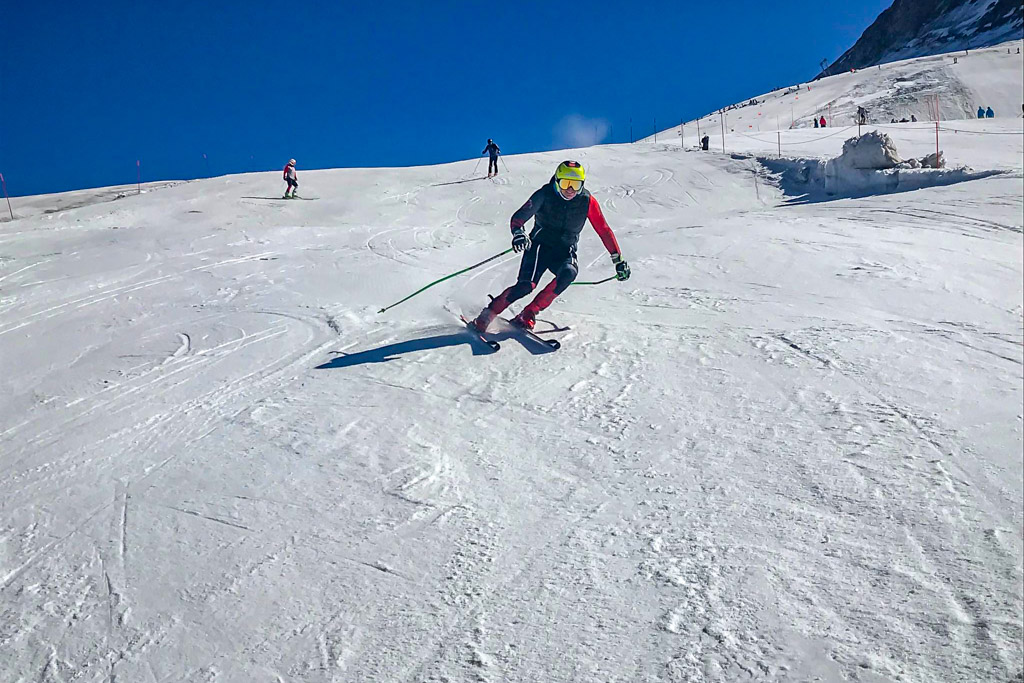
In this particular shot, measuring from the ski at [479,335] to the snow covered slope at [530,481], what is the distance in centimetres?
20

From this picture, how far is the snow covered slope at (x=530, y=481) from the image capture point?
286 cm

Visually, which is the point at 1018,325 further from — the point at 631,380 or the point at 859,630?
the point at 859,630

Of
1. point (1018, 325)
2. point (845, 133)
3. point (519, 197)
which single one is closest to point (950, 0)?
point (845, 133)

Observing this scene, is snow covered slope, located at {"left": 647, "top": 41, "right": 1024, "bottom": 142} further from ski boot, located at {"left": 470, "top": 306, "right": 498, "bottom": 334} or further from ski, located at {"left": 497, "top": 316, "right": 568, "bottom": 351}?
ski boot, located at {"left": 470, "top": 306, "right": 498, "bottom": 334}

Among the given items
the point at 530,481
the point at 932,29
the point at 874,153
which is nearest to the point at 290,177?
the point at 874,153

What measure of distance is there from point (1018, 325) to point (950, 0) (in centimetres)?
12656

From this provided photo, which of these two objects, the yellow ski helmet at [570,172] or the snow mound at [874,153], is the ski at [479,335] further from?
the snow mound at [874,153]

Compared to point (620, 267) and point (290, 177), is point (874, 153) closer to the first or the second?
point (620, 267)

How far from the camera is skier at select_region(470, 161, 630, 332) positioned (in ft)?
21.2

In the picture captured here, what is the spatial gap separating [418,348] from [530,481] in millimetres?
2754

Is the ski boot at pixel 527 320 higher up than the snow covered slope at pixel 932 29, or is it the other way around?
the snow covered slope at pixel 932 29

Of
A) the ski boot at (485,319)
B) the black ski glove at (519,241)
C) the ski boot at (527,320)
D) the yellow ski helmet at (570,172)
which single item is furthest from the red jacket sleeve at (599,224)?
the ski boot at (485,319)

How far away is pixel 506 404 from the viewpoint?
5188mm

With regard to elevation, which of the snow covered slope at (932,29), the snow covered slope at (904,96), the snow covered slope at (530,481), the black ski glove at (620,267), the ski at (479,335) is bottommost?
the snow covered slope at (530,481)
